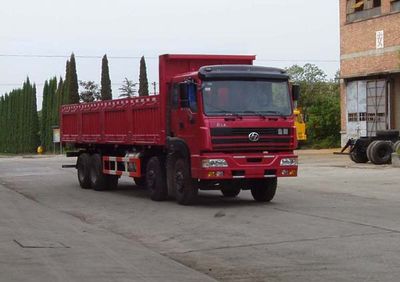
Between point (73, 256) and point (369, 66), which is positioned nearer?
point (73, 256)

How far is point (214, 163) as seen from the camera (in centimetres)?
1436

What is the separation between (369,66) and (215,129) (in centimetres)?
2939

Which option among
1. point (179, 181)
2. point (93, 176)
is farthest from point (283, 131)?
point (93, 176)

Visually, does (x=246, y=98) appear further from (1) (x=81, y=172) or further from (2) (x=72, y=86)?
(2) (x=72, y=86)

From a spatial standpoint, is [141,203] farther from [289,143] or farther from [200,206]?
[289,143]

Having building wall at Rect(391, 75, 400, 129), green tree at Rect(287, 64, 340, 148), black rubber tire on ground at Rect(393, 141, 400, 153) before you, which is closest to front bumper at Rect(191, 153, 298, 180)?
black rubber tire on ground at Rect(393, 141, 400, 153)

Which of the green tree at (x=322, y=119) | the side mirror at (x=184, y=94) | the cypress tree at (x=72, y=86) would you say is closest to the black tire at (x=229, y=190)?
the side mirror at (x=184, y=94)

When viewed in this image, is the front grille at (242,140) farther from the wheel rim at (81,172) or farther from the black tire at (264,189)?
the wheel rim at (81,172)

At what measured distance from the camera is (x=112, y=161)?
1944 centimetres

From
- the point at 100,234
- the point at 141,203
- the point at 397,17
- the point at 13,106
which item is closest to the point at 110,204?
the point at 141,203

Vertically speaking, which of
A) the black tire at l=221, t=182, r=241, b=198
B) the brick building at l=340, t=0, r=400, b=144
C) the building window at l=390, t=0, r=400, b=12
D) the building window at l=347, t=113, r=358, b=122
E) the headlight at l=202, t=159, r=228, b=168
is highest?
the building window at l=390, t=0, r=400, b=12

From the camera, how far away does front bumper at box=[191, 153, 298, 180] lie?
565 inches

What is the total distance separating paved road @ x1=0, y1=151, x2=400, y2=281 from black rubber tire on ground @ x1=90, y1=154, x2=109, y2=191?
47.3 inches

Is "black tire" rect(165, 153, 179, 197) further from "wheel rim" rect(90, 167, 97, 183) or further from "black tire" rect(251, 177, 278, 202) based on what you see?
"wheel rim" rect(90, 167, 97, 183)
